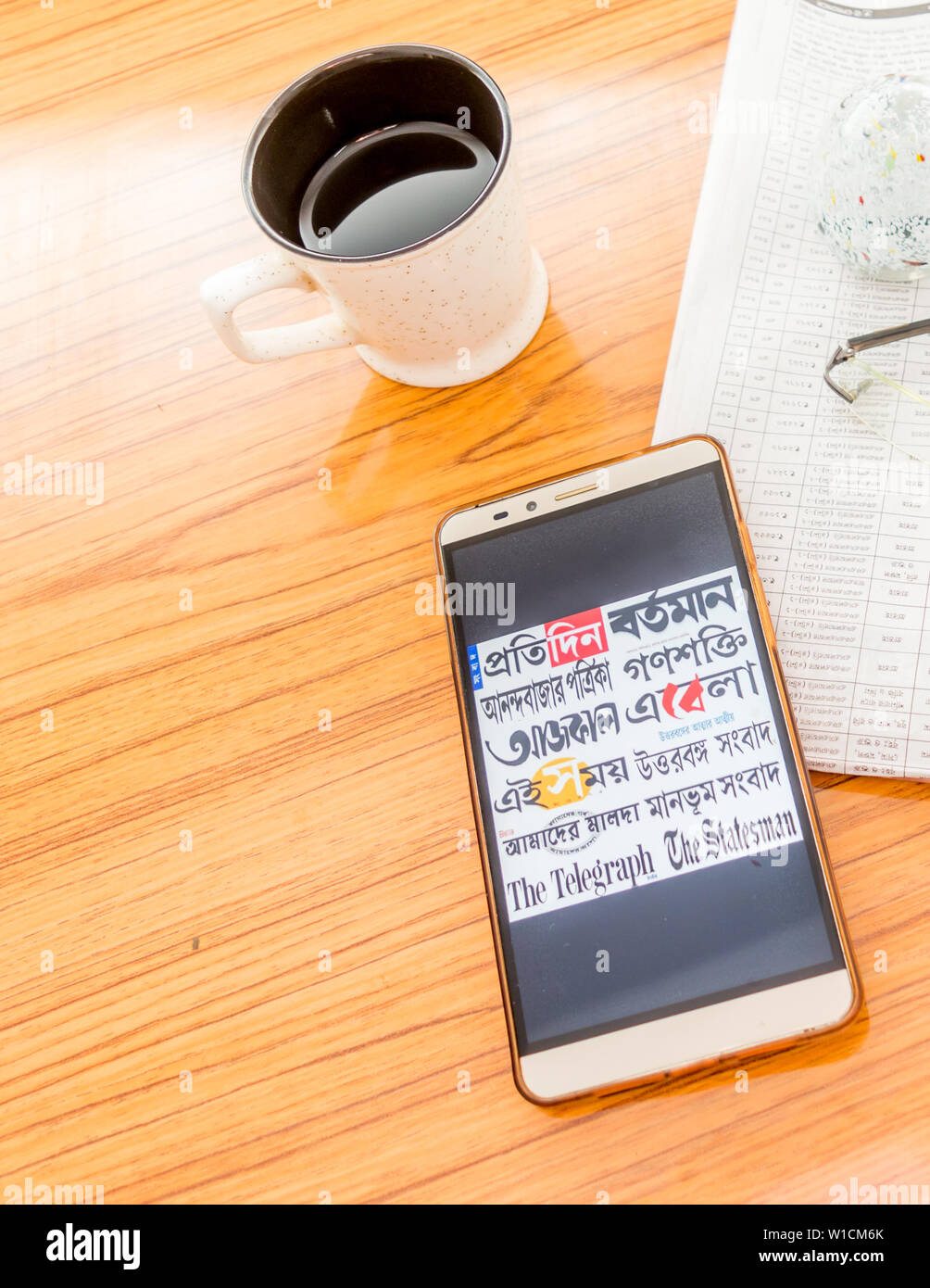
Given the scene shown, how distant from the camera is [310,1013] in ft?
1.48

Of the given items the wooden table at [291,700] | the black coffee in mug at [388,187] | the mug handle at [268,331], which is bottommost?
the wooden table at [291,700]

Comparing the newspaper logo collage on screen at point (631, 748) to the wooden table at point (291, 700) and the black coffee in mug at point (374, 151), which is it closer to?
the wooden table at point (291, 700)

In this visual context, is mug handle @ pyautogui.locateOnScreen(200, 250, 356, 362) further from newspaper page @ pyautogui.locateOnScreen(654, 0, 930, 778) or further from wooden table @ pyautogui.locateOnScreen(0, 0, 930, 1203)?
newspaper page @ pyautogui.locateOnScreen(654, 0, 930, 778)

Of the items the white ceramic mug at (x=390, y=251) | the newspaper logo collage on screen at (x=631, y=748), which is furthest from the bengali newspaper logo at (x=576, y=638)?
the white ceramic mug at (x=390, y=251)

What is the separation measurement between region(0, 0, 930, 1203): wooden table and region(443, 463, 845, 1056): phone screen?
3 cm

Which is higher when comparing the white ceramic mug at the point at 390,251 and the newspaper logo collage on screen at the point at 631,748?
the white ceramic mug at the point at 390,251

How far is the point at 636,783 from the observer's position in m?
0.42

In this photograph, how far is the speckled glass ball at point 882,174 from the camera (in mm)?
426

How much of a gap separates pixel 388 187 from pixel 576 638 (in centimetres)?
24

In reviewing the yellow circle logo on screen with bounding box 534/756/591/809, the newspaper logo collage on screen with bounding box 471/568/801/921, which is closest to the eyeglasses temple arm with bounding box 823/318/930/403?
the newspaper logo collage on screen with bounding box 471/568/801/921

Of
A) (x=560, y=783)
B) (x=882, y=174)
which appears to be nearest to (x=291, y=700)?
(x=560, y=783)

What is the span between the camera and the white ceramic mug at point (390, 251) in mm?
393

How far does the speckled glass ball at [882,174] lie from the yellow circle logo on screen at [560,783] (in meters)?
0.29
